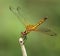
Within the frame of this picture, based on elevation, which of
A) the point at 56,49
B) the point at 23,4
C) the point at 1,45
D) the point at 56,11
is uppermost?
the point at 23,4

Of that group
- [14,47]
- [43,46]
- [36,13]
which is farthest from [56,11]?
[14,47]

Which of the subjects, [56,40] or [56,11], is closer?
[56,40]

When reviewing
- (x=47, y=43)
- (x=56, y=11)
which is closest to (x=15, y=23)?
(x=47, y=43)

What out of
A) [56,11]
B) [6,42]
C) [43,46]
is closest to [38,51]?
[43,46]

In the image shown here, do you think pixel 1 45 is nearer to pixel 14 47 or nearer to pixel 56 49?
pixel 14 47

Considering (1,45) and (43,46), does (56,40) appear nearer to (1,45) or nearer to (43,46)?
(43,46)

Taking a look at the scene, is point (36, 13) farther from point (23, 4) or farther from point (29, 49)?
point (29, 49)

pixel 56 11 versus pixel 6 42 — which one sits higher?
pixel 56 11

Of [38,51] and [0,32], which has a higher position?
[0,32]
